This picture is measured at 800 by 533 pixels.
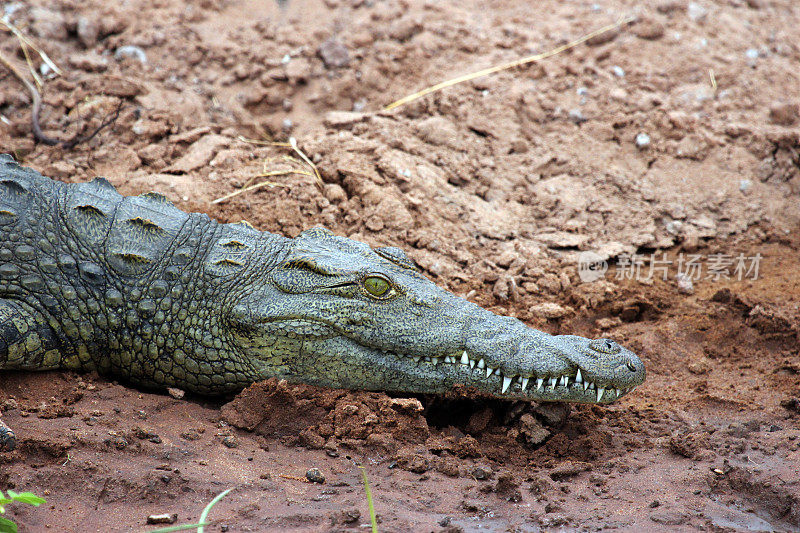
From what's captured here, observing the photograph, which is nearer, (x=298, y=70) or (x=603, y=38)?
(x=298, y=70)

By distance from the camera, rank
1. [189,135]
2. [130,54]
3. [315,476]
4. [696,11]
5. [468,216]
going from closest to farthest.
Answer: [315,476]
[468,216]
[189,135]
[130,54]
[696,11]

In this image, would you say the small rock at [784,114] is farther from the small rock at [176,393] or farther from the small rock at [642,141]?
the small rock at [176,393]

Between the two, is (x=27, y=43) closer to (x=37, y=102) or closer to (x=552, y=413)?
(x=37, y=102)

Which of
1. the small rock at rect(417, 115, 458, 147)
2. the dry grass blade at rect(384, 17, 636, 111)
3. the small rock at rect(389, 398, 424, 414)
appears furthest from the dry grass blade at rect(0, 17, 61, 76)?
the small rock at rect(389, 398, 424, 414)

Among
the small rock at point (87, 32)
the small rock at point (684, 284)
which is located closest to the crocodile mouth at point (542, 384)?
the small rock at point (684, 284)

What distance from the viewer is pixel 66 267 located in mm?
4164

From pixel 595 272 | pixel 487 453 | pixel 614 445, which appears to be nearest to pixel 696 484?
pixel 614 445

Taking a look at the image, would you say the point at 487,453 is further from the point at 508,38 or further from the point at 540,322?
the point at 508,38

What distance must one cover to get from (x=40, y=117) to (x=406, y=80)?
355 centimetres

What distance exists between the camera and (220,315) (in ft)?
13.8

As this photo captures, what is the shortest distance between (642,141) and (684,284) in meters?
1.74

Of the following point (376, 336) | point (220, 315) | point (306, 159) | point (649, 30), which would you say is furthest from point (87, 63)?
point (649, 30)

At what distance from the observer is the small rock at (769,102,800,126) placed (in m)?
Answer: 7.06

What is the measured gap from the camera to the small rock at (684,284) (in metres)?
5.76
